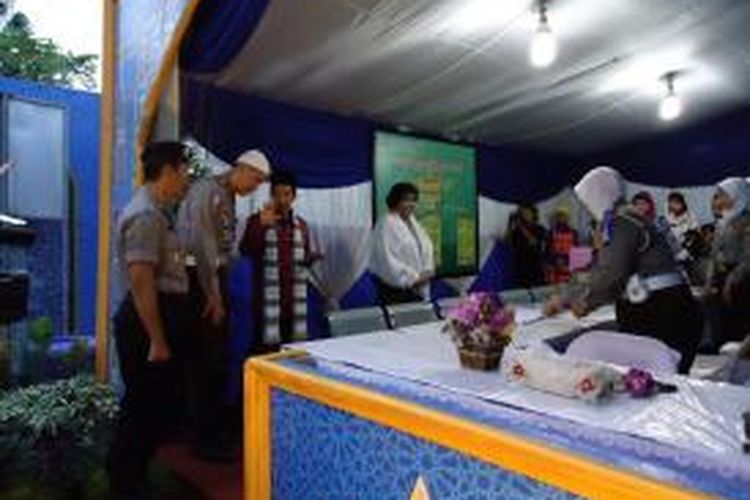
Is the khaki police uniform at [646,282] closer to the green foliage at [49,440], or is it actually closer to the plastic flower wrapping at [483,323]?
the plastic flower wrapping at [483,323]

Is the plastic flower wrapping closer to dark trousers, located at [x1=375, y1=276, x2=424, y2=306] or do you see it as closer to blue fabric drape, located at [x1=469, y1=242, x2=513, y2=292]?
dark trousers, located at [x1=375, y1=276, x2=424, y2=306]

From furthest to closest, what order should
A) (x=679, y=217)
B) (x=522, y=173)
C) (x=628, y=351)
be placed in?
(x=522, y=173) < (x=679, y=217) < (x=628, y=351)

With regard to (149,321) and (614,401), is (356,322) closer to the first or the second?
(149,321)

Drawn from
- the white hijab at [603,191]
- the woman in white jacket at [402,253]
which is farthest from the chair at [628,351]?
the woman in white jacket at [402,253]

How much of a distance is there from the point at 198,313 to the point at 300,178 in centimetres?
160

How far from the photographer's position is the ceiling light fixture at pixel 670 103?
4.77 m

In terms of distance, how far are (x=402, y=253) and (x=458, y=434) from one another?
9.81 ft

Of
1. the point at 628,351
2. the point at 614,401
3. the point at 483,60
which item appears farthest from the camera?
the point at 483,60

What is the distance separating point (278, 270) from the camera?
328cm

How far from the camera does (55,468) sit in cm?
236

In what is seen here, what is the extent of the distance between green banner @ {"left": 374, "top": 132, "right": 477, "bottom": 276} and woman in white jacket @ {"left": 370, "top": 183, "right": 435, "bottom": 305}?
512mm

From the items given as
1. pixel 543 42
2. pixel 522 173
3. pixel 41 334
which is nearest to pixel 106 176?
pixel 41 334

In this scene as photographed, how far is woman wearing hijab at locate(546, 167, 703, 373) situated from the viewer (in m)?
2.19

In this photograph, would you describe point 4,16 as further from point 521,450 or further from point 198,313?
point 521,450
